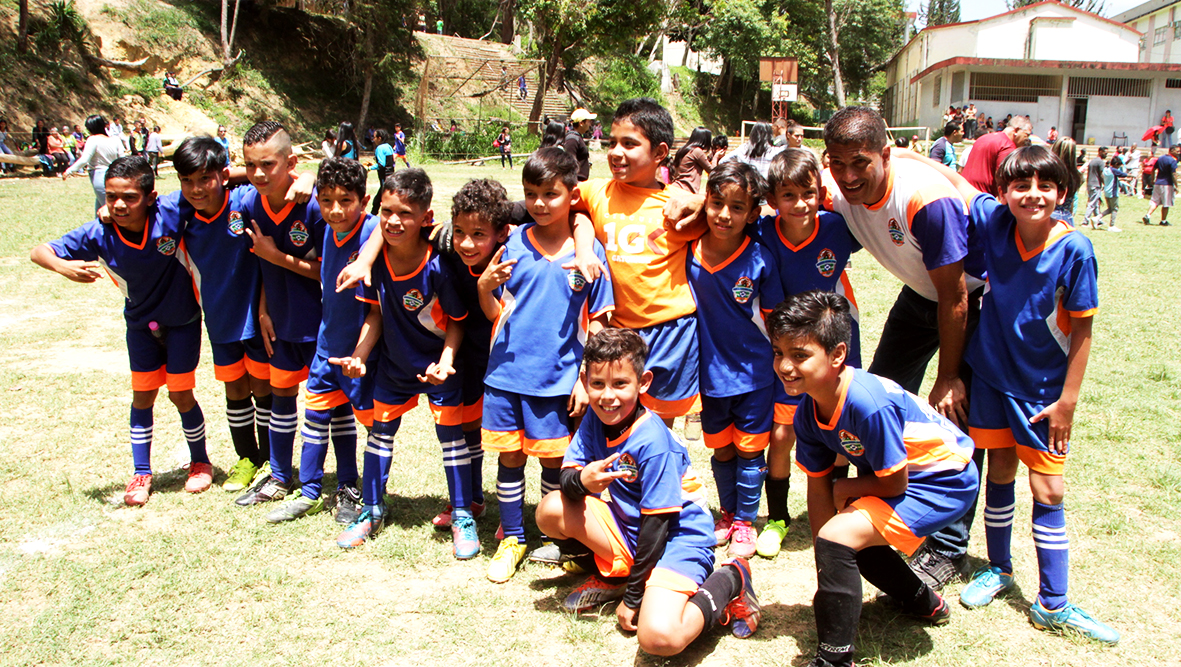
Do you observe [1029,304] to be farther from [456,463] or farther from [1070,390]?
[456,463]

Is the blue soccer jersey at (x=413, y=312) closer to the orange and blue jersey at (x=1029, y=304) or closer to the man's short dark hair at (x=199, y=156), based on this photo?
the man's short dark hair at (x=199, y=156)

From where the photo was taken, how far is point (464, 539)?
3596 millimetres

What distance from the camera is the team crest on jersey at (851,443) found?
2689mm

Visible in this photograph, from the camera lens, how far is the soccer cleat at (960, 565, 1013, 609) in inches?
123

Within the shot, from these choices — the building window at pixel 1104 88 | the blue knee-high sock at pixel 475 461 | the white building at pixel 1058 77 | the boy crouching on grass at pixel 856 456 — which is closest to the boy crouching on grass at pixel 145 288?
the blue knee-high sock at pixel 475 461

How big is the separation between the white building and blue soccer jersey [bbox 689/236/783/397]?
33842 mm

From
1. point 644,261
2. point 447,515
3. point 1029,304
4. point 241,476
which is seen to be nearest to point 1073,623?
point 1029,304

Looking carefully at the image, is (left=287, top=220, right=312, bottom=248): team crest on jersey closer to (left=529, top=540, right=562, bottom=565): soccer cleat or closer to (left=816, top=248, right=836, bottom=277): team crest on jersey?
(left=529, top=540, right=562, bottom=565): soccer cleat

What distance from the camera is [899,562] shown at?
→ 2.84 m

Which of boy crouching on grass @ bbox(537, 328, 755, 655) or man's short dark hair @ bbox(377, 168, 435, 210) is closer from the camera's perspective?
boy crouching on grass @ bbox(537, 328, 755, 655)

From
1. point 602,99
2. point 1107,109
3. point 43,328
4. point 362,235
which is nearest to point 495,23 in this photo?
point 602,99

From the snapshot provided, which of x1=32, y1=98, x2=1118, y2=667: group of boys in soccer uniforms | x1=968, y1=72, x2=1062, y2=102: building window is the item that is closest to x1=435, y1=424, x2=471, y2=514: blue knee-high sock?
x1=32, y1=98, x2=1118, y2=667: group of boys in soccer uniforms

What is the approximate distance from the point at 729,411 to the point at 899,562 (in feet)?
3.30

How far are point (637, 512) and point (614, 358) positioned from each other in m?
0.63
